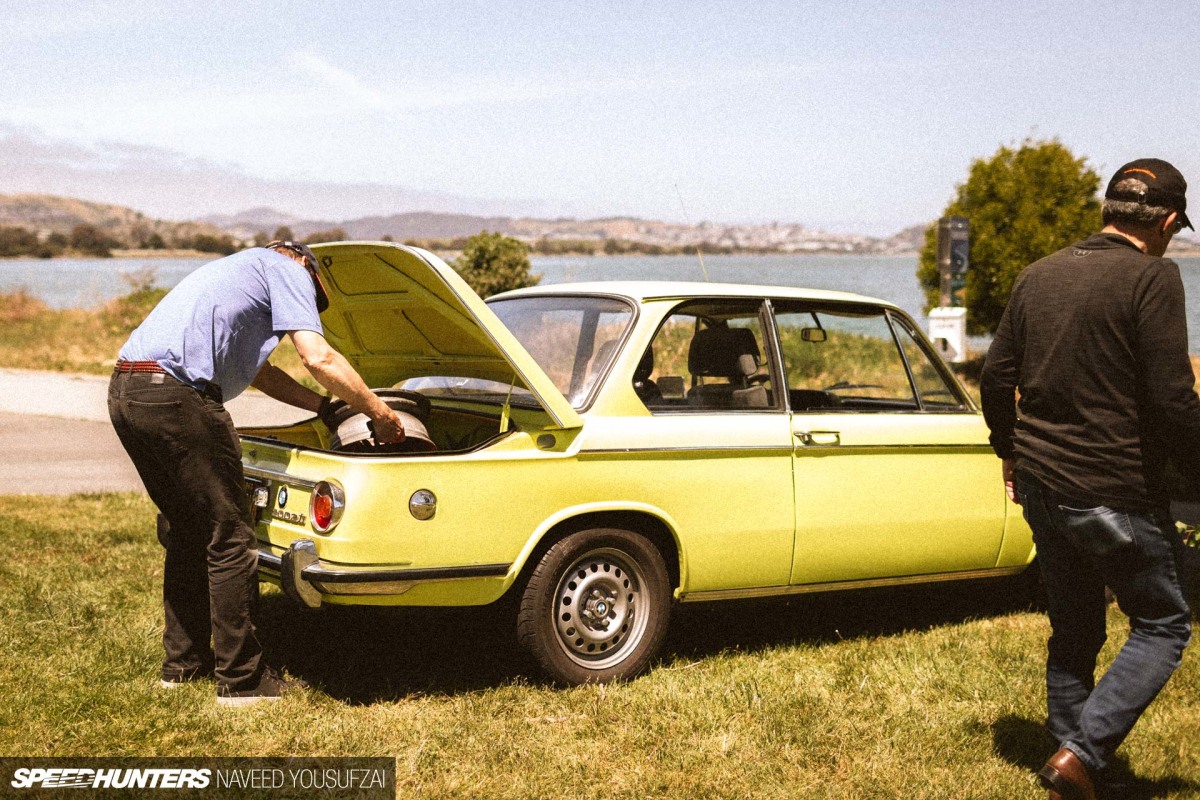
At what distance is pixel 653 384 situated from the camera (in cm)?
541

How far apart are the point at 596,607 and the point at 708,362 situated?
138 centimetres

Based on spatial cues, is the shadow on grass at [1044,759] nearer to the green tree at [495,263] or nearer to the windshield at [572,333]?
the windshield at [572,333]

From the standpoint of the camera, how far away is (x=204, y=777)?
4180 mm

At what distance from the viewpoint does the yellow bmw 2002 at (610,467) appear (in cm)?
477

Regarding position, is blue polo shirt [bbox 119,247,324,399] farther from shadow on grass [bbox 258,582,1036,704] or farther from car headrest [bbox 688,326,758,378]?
car headrest [bbox 688,326,758,378]

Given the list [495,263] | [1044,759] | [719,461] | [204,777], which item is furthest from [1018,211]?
[204,777]

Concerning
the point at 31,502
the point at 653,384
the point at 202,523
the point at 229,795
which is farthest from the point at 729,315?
the point at 31,502

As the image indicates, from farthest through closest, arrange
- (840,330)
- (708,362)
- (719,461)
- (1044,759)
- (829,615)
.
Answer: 1. (829,615)
2. (840,330)
3. (708,362)
4. (719,461)
5. (1044,759)

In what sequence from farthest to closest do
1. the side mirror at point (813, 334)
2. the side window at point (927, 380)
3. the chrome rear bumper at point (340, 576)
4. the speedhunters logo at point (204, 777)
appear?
the side mirror at point (813, 334) < the side window at point (927, 380) < the chrome rear bumper at point (340, 576) < the speedhunters logo at point (204, 777)

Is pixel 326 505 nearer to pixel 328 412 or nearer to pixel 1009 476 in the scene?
pixel 328 412

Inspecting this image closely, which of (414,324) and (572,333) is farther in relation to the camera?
(414,324)

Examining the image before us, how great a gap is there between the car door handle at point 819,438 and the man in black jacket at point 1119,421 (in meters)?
1.63

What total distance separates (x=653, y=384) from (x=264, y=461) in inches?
68.0

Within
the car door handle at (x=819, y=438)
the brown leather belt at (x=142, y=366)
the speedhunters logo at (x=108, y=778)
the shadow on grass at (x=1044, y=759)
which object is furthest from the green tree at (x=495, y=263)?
the speedhunters logo at (x=108, y=778)
